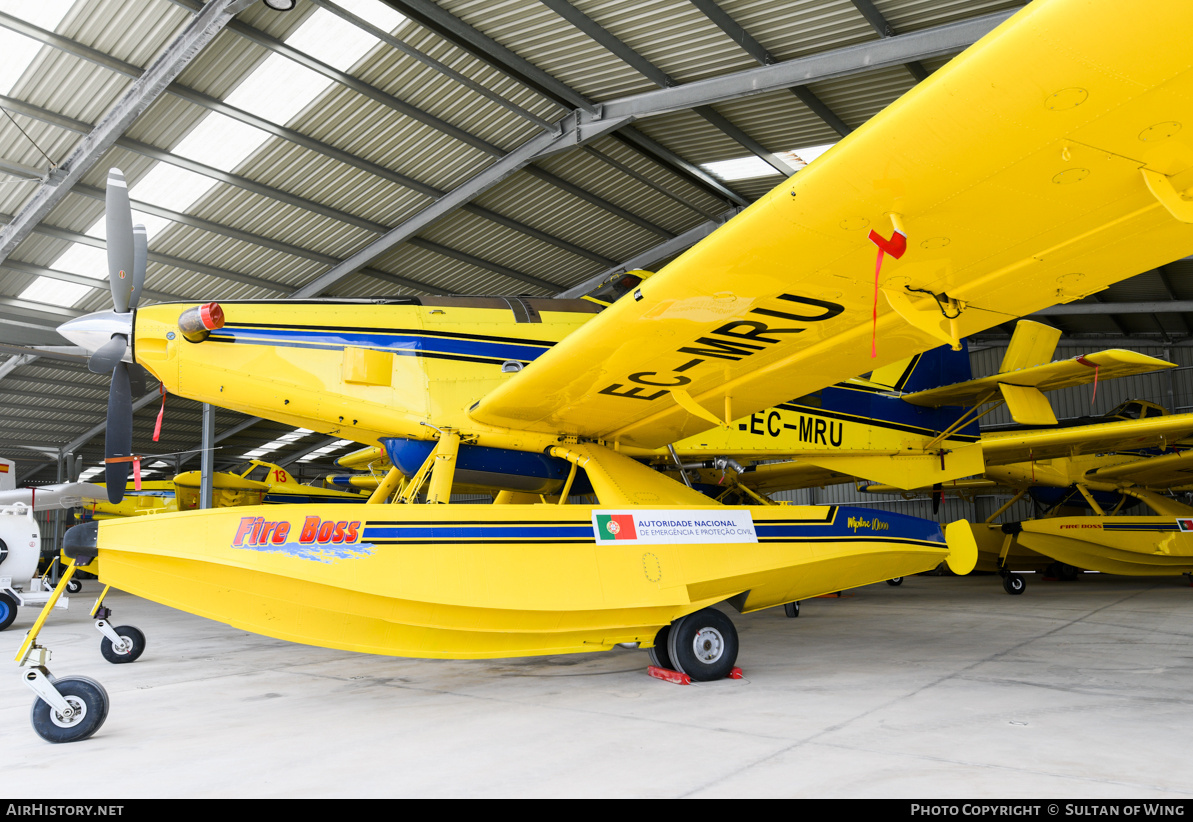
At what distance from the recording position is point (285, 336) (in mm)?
5367

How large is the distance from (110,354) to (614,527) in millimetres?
3626

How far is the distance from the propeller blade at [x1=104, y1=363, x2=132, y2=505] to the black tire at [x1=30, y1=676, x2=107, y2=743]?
1.78 meters

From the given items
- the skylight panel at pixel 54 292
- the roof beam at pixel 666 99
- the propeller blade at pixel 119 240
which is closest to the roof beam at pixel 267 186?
the roof beam at pixel 666 99

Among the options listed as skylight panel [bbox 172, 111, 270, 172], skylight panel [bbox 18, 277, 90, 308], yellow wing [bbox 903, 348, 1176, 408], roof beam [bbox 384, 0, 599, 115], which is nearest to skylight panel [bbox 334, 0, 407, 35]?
roof beam [bbox 384, 0, 599, 115]

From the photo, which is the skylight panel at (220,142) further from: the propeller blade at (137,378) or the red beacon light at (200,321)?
the red beacon light at (200,321)

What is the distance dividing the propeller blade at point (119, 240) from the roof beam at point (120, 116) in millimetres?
4086

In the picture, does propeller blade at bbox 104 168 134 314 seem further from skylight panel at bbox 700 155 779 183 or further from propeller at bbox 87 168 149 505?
skylight panel at bbox 700 155 779 183

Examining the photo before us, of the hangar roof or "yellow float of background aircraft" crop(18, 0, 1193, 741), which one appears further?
the hangar roof

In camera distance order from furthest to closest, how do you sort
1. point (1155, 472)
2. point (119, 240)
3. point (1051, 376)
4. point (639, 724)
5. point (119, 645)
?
point (1155, 472) → point (1051, 376) → point (119, 645) → point (119, 240) → point (639, 724)

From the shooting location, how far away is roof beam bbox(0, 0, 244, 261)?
8.36 metres

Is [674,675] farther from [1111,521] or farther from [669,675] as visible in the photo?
[1111,521]

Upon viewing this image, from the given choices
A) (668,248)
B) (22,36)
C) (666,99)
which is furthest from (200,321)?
(668,248)

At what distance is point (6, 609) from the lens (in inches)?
358

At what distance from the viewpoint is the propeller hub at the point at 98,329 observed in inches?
201
